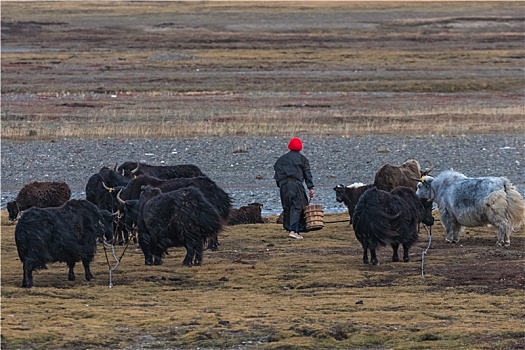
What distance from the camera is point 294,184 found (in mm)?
15773

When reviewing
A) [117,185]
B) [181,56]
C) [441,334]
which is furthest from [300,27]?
[441,334]

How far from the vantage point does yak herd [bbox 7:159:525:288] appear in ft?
40.9

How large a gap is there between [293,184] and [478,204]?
105 inches

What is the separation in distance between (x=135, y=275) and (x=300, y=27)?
251 ft

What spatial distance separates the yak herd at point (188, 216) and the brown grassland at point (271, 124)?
34 centimetres

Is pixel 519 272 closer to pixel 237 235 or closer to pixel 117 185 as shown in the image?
pixel 237 235

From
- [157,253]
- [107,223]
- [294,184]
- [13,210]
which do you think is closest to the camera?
[107,223]

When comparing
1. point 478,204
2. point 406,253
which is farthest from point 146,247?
point 478,204

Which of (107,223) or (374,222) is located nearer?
(374,222)

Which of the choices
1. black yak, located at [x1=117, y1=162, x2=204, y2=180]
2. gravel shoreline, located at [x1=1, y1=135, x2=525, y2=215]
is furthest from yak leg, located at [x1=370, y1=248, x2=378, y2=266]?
gravel shoreline, located at [x1=1, y1=135, x2=525, y2=215]

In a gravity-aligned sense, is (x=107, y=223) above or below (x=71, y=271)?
above

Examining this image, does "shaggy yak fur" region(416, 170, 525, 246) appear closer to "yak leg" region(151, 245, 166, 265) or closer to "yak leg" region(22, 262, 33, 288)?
"yak leg" region(151, 245, 166, 265)

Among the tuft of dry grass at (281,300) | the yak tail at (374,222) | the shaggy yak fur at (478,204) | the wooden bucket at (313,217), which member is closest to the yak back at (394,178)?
the shaggy yak fur at (478,204)

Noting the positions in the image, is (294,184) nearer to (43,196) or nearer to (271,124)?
(43,196)
